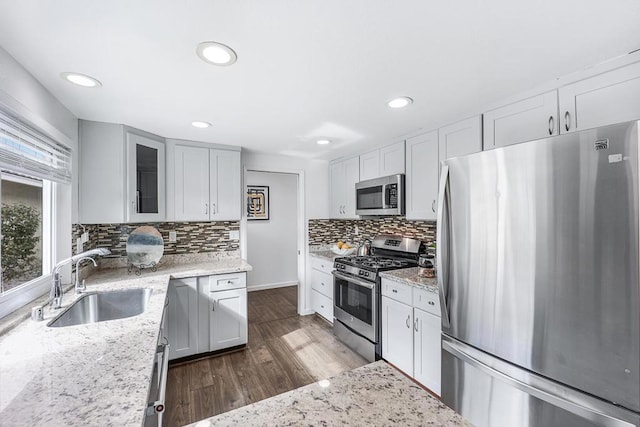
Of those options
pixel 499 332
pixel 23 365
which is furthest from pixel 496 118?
pixel 23 365

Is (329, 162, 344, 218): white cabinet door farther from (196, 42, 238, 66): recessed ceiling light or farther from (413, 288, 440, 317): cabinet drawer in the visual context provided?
(196, 42, 238, 66): recessed ceiling light

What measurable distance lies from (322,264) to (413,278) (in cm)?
153

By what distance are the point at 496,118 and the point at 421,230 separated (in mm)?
1362

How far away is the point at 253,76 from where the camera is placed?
5.08ft

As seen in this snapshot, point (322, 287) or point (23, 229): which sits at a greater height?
point (23, 229)

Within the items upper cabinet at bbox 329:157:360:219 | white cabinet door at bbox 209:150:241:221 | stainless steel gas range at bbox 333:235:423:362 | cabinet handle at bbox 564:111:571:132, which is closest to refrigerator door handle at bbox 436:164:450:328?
cabinet handle at bbox 564:111:571:132

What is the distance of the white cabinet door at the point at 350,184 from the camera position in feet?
11.5

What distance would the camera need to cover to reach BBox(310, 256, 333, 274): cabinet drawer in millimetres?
3414

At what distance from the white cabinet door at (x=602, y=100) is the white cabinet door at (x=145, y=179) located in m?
3.20

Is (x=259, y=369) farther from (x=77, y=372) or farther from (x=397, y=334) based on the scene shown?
(x=77, y=372)

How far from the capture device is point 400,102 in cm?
193

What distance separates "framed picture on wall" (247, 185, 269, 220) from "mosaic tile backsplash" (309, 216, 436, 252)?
1.52m

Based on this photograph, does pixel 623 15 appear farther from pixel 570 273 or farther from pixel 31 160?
pixel 31 160

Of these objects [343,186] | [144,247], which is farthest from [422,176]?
[144,247]
